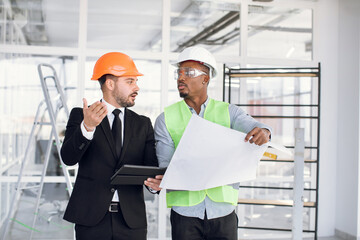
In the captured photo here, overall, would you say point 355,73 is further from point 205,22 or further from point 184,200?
point 184,200

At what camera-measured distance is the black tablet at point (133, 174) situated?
5.52 feet

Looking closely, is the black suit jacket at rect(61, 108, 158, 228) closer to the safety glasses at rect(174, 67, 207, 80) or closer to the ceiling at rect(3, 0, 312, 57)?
the safety glasses at rect(174, 67, 207, 80)

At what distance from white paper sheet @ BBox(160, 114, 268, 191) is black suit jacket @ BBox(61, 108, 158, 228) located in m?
0.23

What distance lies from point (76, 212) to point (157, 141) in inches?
20.3

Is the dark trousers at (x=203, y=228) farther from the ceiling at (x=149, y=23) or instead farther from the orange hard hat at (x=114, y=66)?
the ceiling at (x=149, y=23)

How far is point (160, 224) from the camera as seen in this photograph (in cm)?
440

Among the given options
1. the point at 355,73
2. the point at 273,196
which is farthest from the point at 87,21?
the point at 273,196

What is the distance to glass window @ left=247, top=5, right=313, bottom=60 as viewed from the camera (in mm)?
4746

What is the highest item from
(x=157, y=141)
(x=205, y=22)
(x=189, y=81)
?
(x=205, y=22)

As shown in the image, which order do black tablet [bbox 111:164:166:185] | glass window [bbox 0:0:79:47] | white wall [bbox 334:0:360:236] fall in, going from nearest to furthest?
black tablet [bbox 111:164:166:185] < glass window [bbox 0:0:79:47] < white wall [bbox 334:0:360:236]

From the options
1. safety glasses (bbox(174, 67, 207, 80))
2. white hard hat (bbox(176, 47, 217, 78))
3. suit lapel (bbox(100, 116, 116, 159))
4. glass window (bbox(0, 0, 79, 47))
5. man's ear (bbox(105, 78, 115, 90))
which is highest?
glass window (bbox(0, 0, 79, 47))

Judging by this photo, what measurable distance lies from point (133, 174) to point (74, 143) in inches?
11.2

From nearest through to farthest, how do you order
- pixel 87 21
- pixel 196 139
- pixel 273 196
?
1. pixel 196 139
2. pixel 87 21
3. pixel 273 196

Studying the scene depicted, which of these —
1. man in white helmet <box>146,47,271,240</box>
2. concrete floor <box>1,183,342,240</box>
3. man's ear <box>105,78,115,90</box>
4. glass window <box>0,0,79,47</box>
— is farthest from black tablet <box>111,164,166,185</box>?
glass window <box>0,0,79,47</box>
